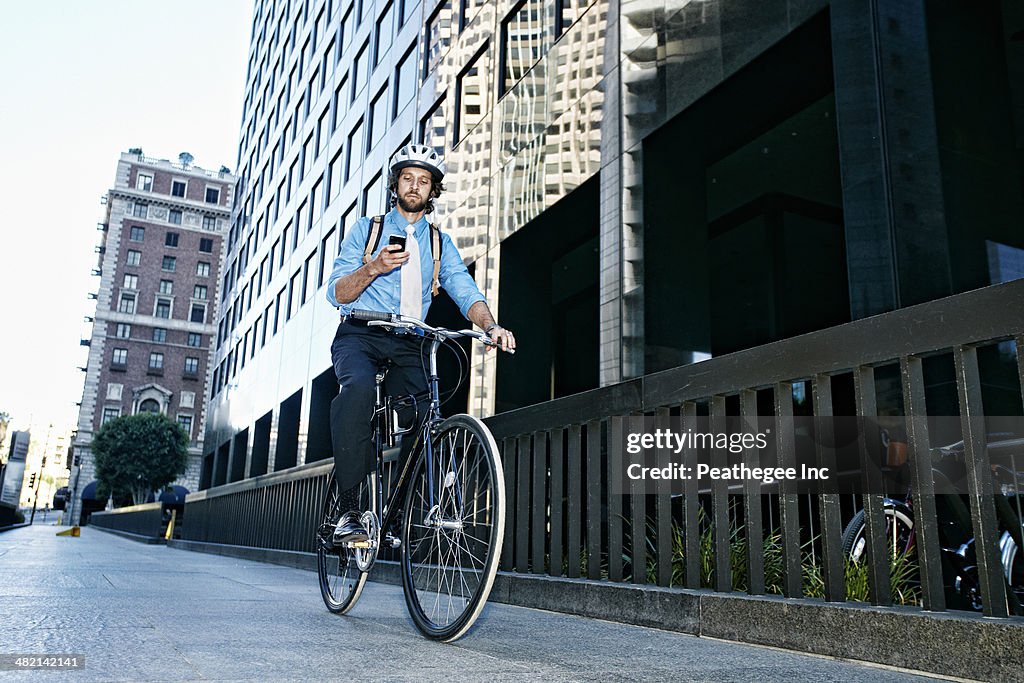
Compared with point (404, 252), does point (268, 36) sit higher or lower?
higher

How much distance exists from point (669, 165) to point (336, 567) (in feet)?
24.1

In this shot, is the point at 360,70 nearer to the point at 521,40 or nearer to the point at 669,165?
the point at 521,40

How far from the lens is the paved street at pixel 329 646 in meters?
2.41

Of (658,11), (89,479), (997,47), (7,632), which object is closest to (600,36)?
(658,11)

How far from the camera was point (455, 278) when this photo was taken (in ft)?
13.9

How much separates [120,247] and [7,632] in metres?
81.4

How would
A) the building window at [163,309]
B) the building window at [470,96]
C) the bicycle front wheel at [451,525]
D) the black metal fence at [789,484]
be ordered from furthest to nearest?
the building window at [163,309] → the building window at [470,96] → the bicycle front wheel at [451,525] → the black metal fence at [789,484]

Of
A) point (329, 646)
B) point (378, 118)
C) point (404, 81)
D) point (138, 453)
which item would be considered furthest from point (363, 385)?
point (138, 453)

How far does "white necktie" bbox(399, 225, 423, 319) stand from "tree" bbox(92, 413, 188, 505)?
64.5m

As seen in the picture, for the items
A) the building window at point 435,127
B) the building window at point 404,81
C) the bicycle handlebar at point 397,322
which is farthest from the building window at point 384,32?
the bicycle handlebar at point 397,322

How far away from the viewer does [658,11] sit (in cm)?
1012

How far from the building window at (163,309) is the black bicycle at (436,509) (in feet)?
258

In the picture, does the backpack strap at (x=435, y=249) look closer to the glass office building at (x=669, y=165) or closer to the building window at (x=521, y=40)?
the glass office building at (x=669, y=165)

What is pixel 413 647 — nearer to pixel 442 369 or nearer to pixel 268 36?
pixel 442 369
